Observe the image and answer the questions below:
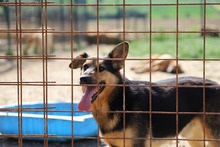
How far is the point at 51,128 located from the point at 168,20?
3218 centimetres

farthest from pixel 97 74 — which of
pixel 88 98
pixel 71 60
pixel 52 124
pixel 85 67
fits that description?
pixel 52 124

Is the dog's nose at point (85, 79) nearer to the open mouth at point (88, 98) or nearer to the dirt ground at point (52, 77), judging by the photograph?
the open mouth at point (88, 98)

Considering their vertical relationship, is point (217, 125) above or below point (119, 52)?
below

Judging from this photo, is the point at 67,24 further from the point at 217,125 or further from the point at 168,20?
the point at 217,125

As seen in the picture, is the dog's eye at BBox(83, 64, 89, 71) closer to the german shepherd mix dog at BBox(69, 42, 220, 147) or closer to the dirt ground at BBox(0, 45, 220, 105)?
the german shepherd mix dog at BBox(69, 42, 220, 147)

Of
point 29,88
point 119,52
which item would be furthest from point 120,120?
point 29,88

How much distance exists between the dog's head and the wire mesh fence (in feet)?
0.67

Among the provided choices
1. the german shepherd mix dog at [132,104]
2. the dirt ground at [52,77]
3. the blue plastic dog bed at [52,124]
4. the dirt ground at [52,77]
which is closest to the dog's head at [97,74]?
the german shepherd mix dog at [132,104]

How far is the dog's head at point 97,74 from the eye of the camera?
580 cm

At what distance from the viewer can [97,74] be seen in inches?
227

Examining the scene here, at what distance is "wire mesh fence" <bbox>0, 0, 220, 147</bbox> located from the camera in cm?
464

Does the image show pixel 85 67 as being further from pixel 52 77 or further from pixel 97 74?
pixel 52 77

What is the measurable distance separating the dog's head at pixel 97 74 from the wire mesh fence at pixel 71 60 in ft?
0.67

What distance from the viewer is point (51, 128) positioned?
763 cm
